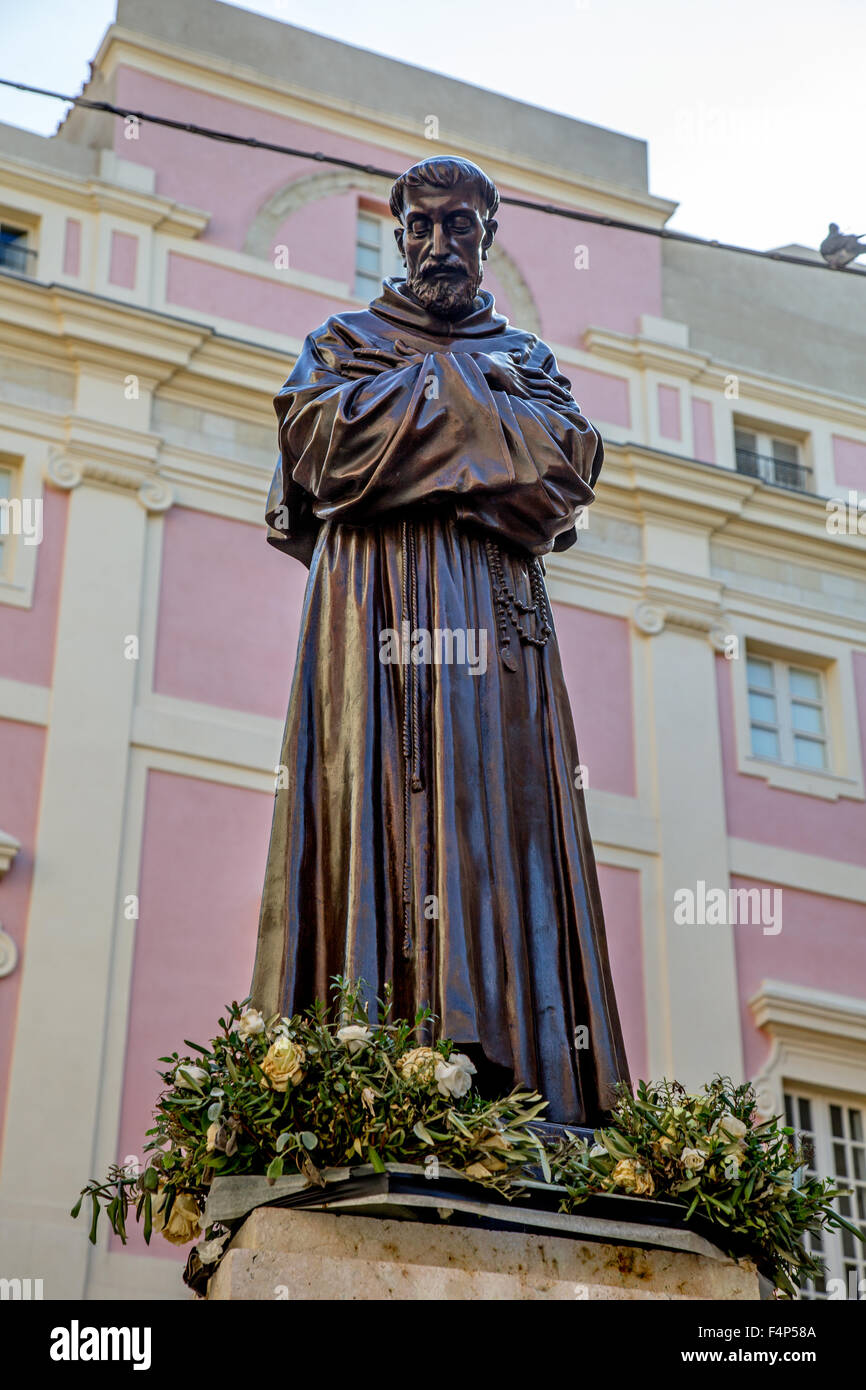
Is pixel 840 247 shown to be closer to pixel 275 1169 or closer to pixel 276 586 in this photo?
pixel 276 586

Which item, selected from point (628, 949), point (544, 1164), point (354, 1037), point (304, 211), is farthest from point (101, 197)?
point (544, 1164)

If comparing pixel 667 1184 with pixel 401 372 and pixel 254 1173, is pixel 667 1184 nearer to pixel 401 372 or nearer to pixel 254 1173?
pixel 254 1173

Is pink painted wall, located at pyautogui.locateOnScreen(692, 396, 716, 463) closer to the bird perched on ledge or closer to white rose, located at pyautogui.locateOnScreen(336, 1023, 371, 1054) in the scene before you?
the bird perched on ledge

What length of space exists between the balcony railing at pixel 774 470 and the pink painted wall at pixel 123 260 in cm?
633

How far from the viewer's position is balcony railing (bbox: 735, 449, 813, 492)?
66.4 feet

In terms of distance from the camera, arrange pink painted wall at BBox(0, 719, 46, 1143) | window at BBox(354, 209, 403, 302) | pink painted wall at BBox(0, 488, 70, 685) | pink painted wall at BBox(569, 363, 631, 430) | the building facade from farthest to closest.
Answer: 1. pink painted wall at BBox(569, 363, 631, 430)
2. window at BBox(354, 209, 403, 302)
3. pink painted wall at BBox(0, 488, 70, 685)
4. the building facade
5. pink painted wall at BBox(0, 719, 46, 1143)

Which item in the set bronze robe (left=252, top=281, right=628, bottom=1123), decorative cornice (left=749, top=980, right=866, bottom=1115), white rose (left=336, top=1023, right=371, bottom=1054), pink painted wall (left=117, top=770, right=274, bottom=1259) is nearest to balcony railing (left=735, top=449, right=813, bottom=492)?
decorative cornice (left=749, top=980, right=866, bottom=1115)

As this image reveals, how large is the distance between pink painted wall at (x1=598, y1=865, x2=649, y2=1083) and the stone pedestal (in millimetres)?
11742

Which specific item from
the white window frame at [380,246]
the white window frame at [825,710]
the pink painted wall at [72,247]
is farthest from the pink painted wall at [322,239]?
the white window frame at [825,710]

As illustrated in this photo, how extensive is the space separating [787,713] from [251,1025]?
15.1 meters

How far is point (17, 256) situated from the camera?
17.5 m

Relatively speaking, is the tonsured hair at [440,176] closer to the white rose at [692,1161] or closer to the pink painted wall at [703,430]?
the white rose at [692,1161]

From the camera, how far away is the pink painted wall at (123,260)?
17484 mm

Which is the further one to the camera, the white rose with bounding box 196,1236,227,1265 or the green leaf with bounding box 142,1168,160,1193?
the green leaf with bounding box 142,1168,160,1193
